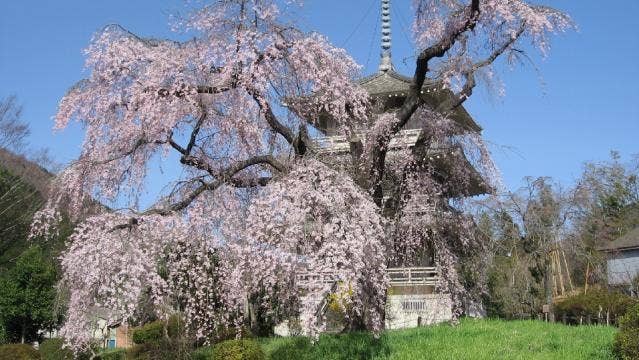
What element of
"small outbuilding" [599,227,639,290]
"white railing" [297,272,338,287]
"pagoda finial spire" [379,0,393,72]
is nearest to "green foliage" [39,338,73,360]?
"white railing" [297,272,338,287]

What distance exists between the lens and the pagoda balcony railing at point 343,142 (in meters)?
12.3

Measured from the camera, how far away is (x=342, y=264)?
9.01 meters

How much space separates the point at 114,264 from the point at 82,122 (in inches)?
115

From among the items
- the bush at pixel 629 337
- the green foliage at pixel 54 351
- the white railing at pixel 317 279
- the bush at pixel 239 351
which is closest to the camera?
the bush at pixel 629 337

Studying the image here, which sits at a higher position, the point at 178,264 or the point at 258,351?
the point at 178,264

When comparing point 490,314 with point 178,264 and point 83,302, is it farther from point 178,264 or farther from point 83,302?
point 83,302

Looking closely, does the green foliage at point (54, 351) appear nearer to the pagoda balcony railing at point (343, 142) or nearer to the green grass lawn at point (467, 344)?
the green grass lawn at point (467, 344)

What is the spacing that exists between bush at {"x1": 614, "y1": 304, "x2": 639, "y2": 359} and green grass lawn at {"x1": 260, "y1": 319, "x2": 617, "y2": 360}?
0.35 meters

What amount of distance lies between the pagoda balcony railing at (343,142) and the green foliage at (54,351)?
32.9 ft

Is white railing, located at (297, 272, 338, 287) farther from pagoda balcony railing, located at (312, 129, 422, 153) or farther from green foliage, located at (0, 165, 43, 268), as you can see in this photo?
green foliage, located at (0, 165, 43, 268)

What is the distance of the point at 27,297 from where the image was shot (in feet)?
75.4

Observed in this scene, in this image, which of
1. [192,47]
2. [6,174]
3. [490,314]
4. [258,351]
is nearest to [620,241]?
[490,314]

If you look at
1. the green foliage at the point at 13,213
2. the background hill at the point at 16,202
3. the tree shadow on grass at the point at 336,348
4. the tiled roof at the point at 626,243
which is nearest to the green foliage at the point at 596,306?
the tree shadow on grass at the point at 336,348

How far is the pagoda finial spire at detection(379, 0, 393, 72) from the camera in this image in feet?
67.5
